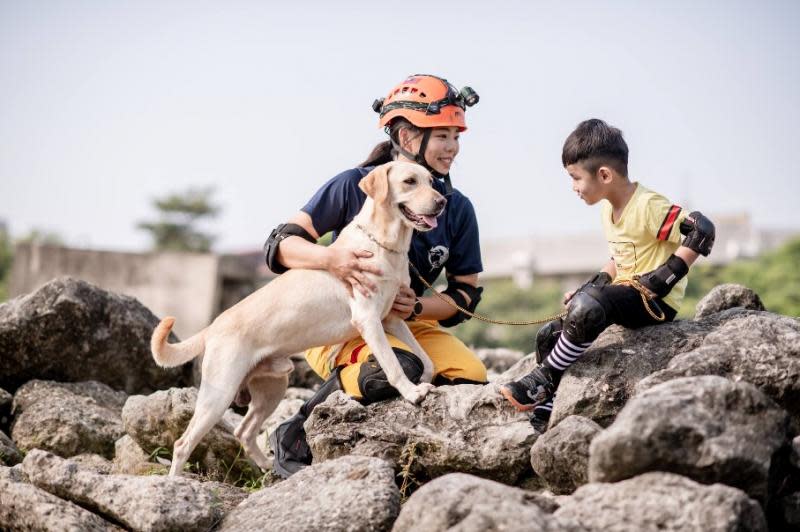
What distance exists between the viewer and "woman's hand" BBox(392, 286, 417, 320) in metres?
5.53

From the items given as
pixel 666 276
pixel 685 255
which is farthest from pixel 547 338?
pixel 685 255

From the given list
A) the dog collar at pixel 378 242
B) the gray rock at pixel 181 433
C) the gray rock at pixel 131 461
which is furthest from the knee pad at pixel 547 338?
the gray rock at pixel 131 461

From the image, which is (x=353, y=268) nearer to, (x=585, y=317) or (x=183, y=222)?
(x=585, y=317)

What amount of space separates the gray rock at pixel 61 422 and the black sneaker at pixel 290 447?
147 cm

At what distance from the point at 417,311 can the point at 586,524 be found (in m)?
2.53

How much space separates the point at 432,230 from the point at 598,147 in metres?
1.51

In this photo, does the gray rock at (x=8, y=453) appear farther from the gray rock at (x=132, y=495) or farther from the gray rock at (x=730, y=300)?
the gray rock at (x=730, y=300)

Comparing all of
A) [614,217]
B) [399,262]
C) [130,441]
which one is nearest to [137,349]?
[130,441]

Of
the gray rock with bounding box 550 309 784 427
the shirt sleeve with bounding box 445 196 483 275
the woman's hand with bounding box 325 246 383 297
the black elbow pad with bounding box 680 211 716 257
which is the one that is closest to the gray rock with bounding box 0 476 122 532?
the woman's hand with bounding box 325 246 383 297

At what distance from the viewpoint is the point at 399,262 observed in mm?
5465

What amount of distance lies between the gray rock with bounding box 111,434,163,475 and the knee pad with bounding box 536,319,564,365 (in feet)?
8.56

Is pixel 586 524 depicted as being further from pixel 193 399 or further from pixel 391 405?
pixel 193 399

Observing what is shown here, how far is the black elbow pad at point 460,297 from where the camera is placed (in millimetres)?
6055

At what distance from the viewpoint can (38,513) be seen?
4414 millimetres
